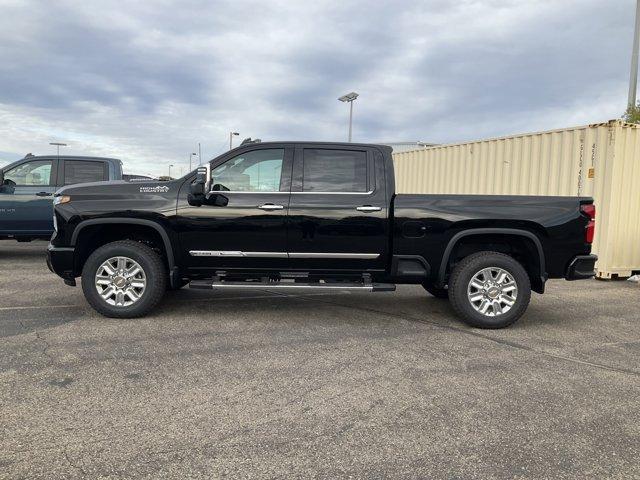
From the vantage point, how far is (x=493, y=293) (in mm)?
5203

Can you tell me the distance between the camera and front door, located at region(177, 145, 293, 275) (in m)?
5.20

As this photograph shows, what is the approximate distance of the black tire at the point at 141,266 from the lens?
5.19 m

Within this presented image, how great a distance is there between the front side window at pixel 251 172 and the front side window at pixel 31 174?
5.76 m

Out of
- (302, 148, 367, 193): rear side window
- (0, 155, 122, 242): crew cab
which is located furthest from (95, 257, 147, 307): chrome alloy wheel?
(0, 155, 122, 242): crew cab

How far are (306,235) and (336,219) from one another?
0.36 m

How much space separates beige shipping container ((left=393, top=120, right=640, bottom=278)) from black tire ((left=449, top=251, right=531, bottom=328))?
442 centimetres

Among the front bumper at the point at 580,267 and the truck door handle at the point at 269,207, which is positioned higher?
the truck door handle at the point at 269,207

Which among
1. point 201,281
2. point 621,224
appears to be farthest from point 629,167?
point 201,281

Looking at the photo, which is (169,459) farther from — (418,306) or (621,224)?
(621,224)

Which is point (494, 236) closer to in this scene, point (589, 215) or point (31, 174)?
point (589, 215)

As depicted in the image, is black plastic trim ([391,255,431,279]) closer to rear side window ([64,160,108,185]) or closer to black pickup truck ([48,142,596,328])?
black pickup truck ([48,142,596,328])

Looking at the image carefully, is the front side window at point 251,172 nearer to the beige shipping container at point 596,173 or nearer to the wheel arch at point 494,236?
the wheel arch at point 494,236

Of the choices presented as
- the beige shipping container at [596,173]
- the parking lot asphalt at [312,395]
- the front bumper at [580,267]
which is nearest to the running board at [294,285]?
the parking lot asphalt at [312,395]

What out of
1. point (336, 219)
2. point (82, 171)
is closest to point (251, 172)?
point (336, 219)
